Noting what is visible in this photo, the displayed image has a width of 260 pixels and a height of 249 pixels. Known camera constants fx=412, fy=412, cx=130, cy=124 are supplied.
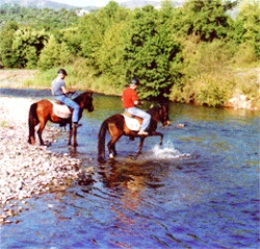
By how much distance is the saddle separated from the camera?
1688 centimetres

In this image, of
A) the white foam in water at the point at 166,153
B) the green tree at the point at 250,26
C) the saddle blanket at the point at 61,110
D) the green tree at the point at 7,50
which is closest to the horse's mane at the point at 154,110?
the white foam in water at the point at 166,153

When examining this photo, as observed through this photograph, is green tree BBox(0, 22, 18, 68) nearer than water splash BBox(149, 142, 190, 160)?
No

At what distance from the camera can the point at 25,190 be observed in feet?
39.3

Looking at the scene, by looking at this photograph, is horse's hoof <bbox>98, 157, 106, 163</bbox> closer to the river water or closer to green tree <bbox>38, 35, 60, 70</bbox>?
the river water

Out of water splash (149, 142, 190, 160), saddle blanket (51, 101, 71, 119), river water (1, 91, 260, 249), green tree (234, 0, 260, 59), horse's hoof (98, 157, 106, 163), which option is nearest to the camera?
river water (1, 91, 260, 249)

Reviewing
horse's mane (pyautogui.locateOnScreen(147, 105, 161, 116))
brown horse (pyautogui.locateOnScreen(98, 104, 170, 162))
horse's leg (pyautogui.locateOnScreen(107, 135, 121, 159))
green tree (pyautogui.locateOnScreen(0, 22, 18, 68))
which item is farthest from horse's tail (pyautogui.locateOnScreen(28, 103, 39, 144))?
green tree (pyautogui.locateOnScreen(0, 22, 18, 68))

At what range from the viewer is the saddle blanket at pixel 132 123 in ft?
55.4

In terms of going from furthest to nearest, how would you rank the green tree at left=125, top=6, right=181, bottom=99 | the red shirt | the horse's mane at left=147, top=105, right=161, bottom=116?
the green tree at left=125, top=6, right=181, bottom=99 < the horse's mane at left=147, top=105, right=161, bottom=116 < the red shirt

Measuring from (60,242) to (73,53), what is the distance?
63168 millimetres

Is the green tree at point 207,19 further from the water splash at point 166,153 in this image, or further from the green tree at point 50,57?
the water splash at point 166,153

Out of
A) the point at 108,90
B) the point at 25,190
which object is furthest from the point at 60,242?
the point at 108,90

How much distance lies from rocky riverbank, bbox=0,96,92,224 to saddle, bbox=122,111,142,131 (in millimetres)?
2540

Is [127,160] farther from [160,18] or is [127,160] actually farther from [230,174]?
[160,18]

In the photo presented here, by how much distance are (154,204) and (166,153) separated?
6606 mm
